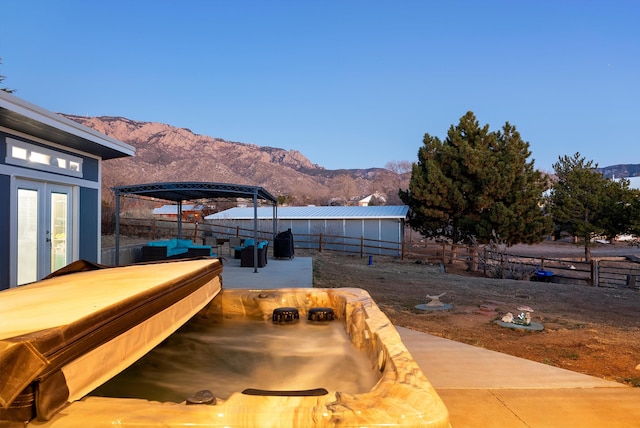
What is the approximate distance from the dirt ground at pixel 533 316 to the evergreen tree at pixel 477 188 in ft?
18.5

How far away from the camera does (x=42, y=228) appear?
20.3ft

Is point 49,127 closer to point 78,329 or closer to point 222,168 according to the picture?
point 78,329

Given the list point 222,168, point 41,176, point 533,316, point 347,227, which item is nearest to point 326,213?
point 347,227

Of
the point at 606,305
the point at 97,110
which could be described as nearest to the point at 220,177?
the point at 97,110

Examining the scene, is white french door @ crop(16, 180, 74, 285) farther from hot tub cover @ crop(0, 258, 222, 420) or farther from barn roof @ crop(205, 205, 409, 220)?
barn roof @ crop(205, 205, 409, 220)

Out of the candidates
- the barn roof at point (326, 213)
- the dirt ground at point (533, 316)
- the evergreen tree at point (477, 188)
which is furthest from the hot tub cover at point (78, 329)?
the barn roof at point (326, 213)

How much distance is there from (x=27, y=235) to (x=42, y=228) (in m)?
0.32

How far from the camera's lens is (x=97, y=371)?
176cm

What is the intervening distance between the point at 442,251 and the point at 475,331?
12.9 m

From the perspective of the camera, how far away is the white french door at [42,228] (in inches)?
227

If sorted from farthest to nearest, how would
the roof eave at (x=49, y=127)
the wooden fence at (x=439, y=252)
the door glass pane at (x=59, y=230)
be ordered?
1. the wooden fence at (x=439, y=252)
2. the door glass pane at (x=59, y=230)
3. the roof eave at (x=49, y=127)

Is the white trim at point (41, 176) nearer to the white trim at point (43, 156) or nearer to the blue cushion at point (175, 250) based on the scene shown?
the white trim at point (43, 156)

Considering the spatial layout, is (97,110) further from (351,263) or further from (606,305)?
(606,305)

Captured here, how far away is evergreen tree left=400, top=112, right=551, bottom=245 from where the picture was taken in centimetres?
1712
